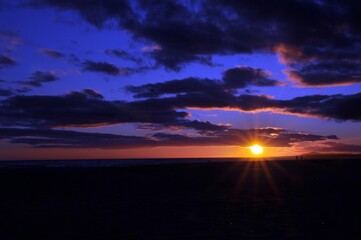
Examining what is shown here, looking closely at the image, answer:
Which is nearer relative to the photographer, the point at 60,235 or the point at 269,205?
the point at 60,235

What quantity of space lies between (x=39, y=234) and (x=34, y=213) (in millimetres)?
5945

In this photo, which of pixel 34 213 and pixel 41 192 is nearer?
pixel 34 213

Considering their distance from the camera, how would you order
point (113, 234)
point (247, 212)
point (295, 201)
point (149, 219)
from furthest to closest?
point (295, 201)
point (247, 212)
point (149, 219)
point (113, 234)

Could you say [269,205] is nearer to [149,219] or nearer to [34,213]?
[149,219]

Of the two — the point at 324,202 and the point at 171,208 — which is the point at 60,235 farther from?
the point at 324,202

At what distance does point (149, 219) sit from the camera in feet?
67.1

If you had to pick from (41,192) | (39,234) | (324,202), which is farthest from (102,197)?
(324,202)

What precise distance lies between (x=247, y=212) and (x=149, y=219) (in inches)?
216

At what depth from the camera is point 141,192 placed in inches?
1296

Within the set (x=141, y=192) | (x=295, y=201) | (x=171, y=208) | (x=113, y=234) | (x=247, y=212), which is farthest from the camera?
(x=141, y=192)

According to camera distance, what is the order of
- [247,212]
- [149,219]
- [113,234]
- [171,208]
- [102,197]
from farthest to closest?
[102,197] → [171,208] → [247,212] → [149,219] → [113,234]

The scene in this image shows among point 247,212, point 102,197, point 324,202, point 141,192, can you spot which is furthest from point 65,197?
point 324,202

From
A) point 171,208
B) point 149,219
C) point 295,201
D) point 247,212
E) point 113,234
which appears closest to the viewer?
point 113,234

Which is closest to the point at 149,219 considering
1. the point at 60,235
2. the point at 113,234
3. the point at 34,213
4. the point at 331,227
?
the point at 113,234
